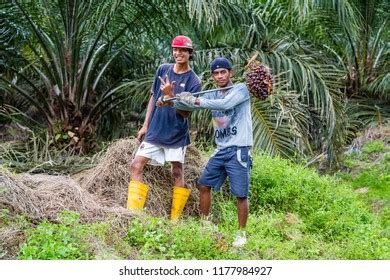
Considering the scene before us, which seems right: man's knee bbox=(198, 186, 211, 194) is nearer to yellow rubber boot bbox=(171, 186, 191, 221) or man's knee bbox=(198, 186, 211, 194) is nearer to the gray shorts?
the gray shorts

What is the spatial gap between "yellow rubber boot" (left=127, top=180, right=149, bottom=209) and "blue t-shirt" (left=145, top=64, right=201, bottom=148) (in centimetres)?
39

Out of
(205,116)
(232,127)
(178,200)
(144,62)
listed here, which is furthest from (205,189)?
(144,62)

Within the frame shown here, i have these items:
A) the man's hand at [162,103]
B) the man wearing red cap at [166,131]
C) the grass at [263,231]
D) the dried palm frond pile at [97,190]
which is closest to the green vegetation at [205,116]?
the grass at [263,231]

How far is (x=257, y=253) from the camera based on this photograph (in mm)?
4953

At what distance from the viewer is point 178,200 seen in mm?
5762

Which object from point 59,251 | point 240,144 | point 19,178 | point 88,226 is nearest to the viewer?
point 59,251

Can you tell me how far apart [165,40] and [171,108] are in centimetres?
347

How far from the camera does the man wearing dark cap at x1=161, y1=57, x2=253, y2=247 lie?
5.17 metres

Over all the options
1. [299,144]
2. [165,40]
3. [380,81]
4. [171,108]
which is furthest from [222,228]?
[380,81]

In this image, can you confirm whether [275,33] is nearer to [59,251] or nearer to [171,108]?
[171,108]

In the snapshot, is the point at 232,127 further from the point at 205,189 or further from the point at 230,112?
the point at 205,189

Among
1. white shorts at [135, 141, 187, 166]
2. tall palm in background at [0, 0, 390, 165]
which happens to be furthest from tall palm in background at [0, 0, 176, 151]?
white shorts at [135, 141, 187, 166]

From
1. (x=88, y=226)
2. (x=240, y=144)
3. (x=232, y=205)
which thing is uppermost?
(x=240, y=144)

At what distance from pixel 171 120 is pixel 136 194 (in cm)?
71
